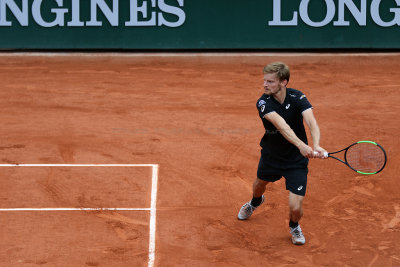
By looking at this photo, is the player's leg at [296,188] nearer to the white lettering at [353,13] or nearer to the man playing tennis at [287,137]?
the man playing tennis at [287,137]

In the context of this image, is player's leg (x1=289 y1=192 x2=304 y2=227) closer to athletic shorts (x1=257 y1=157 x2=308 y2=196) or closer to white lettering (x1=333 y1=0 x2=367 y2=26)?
athletic shorts (x1=257 y1=157 x2=308 y2=196)

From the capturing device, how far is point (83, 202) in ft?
27.3

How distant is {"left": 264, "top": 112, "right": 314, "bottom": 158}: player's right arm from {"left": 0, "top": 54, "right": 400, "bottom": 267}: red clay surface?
117 centimetres

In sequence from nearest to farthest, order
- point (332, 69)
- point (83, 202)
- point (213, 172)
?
point (83, 202), point (213, 172), point (332, 69)

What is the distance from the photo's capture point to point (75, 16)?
16.3 metres

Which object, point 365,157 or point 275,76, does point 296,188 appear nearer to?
point 365,157

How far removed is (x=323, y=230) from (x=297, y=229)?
54cm

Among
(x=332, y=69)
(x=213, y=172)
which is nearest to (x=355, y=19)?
(x=332, y=69)

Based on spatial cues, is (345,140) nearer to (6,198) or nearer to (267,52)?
(6,198)

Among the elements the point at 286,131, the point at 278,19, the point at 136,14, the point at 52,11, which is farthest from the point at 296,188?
the point at 52,11

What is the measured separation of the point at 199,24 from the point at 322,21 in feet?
9.42

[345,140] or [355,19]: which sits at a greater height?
[355,19]

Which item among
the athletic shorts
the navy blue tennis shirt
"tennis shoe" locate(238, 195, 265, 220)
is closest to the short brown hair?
the navy blue tennis shirt

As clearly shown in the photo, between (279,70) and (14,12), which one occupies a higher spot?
(279,70)
